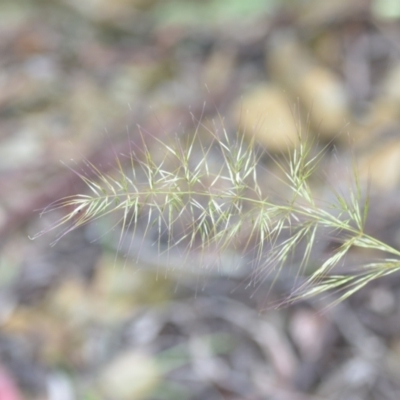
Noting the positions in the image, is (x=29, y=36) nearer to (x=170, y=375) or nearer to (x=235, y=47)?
(x=235, y=47)

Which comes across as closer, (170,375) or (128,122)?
(170,375)

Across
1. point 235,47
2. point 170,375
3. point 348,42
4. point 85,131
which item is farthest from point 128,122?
point 170,375

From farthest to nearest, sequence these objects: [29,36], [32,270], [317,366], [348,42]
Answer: [29,36]
[348,42]
[32,270]
[317,366]

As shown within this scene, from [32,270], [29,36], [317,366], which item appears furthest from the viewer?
[29,36]

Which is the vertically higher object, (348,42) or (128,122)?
(348,42)

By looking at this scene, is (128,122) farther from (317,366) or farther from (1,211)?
(317,366)

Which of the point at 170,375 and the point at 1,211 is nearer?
the point at 170,375
